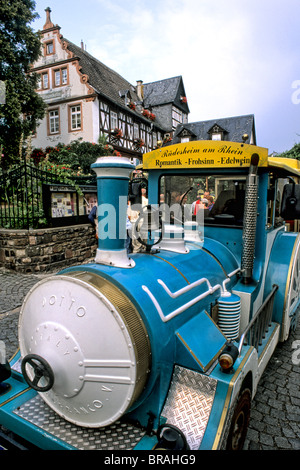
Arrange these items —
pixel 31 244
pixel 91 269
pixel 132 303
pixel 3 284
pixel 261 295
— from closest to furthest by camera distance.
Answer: pixel 132 303 → pixel 91 269 → pixel 261 295 → pixel 3 284 → pixel 31 244

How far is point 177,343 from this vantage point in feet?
6.61

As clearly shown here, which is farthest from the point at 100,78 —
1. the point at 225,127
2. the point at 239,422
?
the point at 239,422

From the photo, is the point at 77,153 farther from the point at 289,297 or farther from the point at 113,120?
the point at 289,297

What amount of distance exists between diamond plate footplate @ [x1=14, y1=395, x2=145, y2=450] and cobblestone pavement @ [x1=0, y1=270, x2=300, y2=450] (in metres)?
1.14

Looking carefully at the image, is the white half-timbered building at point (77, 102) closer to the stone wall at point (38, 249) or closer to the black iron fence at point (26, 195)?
the black iron fence at point (26, 195)

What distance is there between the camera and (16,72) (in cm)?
1420

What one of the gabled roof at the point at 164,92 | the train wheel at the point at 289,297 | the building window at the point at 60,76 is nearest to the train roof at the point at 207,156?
the train wheel at the point at 289,297

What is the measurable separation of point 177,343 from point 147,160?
209 cm

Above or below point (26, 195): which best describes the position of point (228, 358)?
below

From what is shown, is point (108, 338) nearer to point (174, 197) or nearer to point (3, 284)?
point (174, 197)

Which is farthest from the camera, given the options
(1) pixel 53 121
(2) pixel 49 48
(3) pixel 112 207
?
(1) pixel 53 121

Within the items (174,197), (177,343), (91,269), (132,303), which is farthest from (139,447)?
(174,197)

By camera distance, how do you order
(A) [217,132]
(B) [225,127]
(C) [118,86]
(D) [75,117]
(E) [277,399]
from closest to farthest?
(E) [277,399], (D) [75,117], (C) [118,86], (A) [217,132], (B) [225,127]

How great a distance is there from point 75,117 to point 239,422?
2023cm
